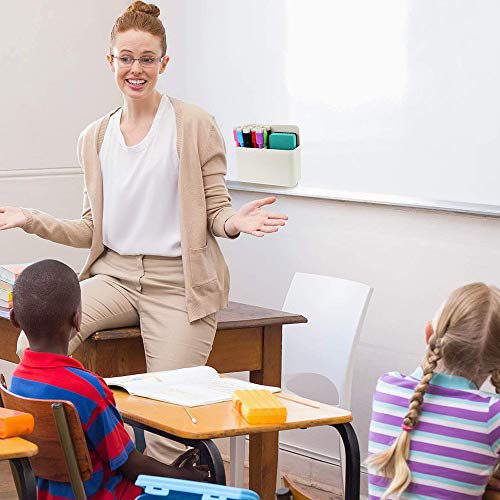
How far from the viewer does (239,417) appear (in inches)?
94.7

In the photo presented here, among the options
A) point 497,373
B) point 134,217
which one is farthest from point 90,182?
point 497,373

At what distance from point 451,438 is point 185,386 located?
0.84 meters

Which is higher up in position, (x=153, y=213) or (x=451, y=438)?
(x=153, y=213)

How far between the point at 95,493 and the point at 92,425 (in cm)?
16

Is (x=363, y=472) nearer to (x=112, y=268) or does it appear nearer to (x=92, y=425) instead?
(x=112, y=268)

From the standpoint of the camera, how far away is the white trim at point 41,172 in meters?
4.67

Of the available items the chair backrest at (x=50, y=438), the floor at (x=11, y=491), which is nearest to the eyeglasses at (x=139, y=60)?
the chair backrest at (x=50, y=438)

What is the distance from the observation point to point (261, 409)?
93.2 inches

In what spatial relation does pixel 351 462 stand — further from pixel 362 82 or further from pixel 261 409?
pixel 362 82

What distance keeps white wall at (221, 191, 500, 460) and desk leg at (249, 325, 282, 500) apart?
0.35 m

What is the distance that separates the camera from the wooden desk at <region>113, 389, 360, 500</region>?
2.32m

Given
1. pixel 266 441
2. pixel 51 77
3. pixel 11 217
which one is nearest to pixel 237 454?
pixel 266 441

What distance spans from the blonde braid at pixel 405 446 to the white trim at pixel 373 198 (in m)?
1.58

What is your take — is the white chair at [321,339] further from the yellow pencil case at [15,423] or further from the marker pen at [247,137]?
the yellow pencil case at [15,423]
